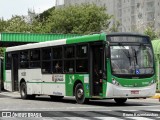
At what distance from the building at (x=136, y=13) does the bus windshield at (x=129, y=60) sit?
4744 cm

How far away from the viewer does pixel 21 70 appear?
2914cm

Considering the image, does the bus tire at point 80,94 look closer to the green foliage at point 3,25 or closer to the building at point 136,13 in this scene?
the building at point 136,13

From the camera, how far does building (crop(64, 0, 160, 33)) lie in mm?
69188

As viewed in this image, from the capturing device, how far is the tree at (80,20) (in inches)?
2795

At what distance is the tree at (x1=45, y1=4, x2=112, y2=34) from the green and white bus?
45.5m

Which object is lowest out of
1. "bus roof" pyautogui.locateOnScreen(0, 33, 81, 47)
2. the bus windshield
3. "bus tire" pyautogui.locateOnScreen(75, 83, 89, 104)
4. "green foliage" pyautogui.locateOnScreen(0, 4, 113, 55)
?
"bus tire" pyautogui.locateOnScreen(75, 83, 89, 104)

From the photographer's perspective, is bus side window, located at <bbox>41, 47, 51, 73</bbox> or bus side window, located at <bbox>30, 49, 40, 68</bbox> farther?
bus side window, located at <bbox>30, 49, 40, 68</bbox>

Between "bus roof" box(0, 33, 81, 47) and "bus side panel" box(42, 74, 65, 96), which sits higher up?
"bus roof" box(0, 33, 81, 47)

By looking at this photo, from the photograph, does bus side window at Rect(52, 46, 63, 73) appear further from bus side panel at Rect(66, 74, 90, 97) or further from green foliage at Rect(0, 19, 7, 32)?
green foliage at Rect(0, 19, 7, 32)

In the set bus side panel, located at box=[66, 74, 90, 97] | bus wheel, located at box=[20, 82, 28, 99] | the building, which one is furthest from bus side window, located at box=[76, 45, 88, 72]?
the building

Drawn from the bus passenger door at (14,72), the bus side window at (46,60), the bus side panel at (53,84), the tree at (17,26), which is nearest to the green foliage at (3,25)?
the tree at (17,26)

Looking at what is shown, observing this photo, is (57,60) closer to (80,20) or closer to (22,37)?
(22,37)

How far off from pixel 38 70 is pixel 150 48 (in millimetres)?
7360

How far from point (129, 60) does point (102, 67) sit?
115 centimetres
